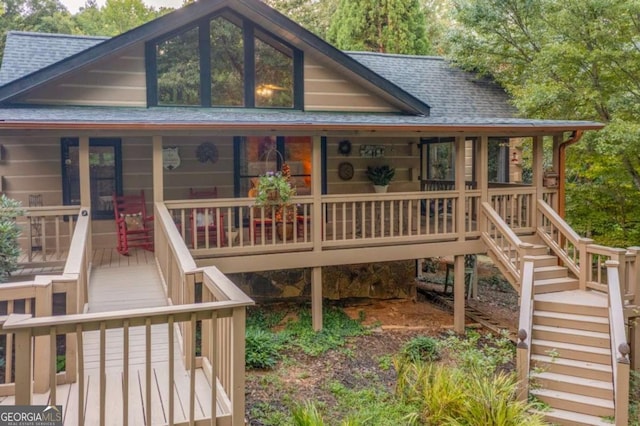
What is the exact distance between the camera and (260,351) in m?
6.99

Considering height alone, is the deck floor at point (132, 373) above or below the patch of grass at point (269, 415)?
above

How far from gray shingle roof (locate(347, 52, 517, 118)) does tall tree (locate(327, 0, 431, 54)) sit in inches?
272

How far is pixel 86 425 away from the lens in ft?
10.9

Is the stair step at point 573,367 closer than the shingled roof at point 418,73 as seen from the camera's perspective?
Yes

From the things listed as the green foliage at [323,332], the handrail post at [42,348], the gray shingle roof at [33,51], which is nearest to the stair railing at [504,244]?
the green foliage at [323,332]

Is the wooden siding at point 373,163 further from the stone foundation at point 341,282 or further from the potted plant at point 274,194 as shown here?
the potted plant at point 274,194

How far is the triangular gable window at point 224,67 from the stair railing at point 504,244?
13.9 ft

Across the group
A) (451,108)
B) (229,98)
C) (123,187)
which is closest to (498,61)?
(451,108)

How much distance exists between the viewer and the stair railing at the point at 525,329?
6.55m

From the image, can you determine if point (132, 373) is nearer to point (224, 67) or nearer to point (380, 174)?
point (224, 67)

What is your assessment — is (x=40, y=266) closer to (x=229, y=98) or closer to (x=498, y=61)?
(x=229, y=98)

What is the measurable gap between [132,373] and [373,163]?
25.6 ft

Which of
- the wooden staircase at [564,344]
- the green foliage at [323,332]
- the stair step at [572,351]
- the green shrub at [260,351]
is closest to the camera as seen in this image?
the wooden staircase at [564,344]

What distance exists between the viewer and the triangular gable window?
9016mm
